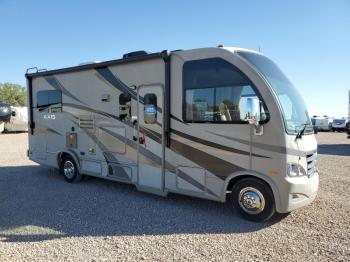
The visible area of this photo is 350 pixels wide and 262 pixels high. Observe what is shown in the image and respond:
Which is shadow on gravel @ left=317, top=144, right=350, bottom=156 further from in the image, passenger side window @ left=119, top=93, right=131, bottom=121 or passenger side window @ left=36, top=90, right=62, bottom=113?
passenger side window @ left=36, top=90, right=62, bottom=113

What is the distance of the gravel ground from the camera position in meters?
4.10

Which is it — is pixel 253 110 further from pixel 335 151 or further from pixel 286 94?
pixel 335 151

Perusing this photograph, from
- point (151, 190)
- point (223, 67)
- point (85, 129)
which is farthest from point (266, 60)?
point (85, 129)

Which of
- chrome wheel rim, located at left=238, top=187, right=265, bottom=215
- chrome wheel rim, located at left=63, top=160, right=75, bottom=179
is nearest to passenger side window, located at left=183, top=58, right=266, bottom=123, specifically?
chrome wheel rim, located at left=238, top=187, right=265, bottom=215

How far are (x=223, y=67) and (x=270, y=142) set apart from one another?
4.69ft

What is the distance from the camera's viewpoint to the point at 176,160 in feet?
19.5

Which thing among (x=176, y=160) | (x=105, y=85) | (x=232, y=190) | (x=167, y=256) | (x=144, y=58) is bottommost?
(x=167, y=256)

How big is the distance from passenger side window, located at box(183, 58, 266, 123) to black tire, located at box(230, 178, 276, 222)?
39.8 inches

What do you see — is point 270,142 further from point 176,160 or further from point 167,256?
point 167,256

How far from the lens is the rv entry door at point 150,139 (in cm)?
611

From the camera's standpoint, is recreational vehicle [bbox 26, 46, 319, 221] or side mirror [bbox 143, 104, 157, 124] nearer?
recreational vehicle [bbox 26, 46, 319, 221]

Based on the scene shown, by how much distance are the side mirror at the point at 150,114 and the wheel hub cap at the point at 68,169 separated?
2.83 m

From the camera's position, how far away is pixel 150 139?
6.30 metres

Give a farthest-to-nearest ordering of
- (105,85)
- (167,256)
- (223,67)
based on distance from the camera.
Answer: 1. (105,85)
2. (223,67)
3. (167,256)
